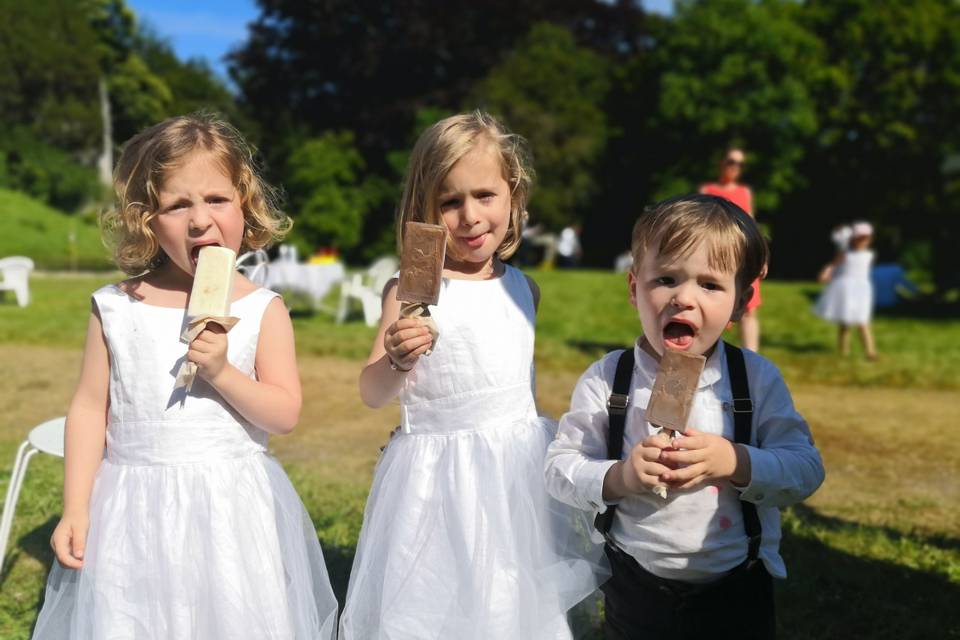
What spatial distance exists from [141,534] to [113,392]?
0.40m

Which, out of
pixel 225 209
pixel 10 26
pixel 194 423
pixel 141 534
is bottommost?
pixel 141 534

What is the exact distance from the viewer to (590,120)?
36.3 metres

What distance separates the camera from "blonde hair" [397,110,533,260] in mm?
2625

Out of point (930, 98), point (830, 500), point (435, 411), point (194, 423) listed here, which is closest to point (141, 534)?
point (194, 423)

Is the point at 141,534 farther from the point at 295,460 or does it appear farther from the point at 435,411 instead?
the point at 295,460

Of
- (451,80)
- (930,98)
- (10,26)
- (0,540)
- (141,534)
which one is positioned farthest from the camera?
(10,26)

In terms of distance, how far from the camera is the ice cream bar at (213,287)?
2.22 metres

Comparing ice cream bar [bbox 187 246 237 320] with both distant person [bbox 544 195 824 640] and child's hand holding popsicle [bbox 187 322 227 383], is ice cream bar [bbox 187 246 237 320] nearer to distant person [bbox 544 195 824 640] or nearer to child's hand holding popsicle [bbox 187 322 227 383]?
child's hand holding popsicle [bbox 187 322 227 383]

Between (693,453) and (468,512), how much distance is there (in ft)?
2.57

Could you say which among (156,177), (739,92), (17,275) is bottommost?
(17,275)

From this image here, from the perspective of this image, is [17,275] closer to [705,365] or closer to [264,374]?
[264,374]

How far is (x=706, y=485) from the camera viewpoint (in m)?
2.23

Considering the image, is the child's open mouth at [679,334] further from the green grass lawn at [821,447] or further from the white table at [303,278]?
the white table at [303,278]

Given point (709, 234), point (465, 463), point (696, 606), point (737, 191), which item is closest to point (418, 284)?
point (465, 463)
